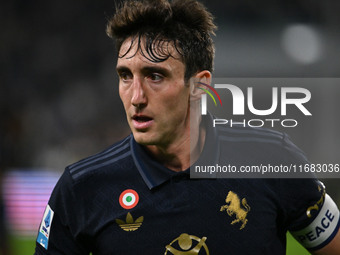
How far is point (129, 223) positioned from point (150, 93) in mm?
593

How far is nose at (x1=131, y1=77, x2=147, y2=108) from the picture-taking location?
7.97 ft

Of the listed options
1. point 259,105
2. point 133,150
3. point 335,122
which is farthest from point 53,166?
point 133,150

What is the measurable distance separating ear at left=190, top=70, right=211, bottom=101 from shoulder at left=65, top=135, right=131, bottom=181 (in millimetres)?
418

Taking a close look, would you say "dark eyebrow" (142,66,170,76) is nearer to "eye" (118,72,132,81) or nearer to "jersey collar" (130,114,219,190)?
"eye" (118,72,132,81)

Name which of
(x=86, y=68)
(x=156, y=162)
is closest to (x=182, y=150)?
(x=156, y=162)

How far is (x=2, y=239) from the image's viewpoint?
6.24m

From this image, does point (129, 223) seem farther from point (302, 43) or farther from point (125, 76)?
point (302, 43)

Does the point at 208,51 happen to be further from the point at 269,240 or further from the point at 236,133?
the point at 269,240

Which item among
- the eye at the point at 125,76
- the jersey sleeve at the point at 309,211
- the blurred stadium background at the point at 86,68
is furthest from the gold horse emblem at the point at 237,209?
the blurred stadium background at the point at 86,68

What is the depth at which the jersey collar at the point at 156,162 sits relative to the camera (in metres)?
2.57

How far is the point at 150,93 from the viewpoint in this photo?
2.47 m

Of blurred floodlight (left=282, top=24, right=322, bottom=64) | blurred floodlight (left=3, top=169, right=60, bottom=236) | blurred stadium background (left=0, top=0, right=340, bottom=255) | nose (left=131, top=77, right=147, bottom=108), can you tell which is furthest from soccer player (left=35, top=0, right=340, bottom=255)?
blurred floodlight (left=282, top=24, right=322, bottom=64)

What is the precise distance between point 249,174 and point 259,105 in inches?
281

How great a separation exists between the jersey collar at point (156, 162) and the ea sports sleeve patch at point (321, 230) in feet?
1.83
